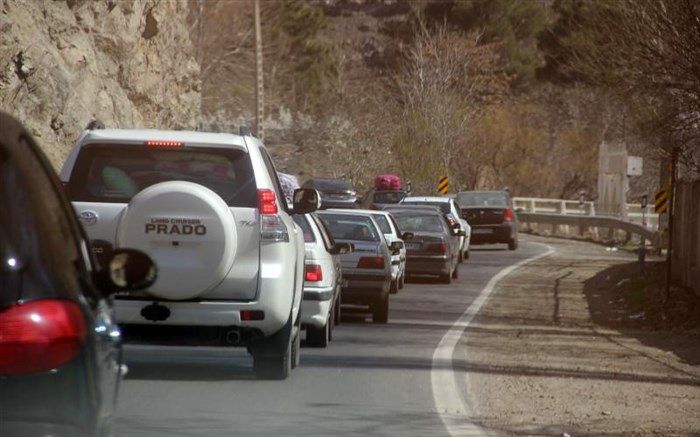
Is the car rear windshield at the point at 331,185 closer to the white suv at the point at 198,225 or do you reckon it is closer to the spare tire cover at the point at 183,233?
the white suv at the point at 198,225

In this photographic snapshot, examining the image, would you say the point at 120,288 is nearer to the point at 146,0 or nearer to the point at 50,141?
the point at 50,141

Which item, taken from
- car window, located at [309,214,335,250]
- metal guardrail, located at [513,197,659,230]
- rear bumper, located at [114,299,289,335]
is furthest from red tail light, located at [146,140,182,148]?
metal guardrail, located at [513,197,659,230]

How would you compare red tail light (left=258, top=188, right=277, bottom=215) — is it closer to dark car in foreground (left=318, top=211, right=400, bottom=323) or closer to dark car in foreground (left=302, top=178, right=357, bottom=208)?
dark car in foreground (left=318, top=211, right=400, bottom=323)

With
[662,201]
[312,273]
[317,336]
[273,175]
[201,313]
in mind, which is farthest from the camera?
[662,201]

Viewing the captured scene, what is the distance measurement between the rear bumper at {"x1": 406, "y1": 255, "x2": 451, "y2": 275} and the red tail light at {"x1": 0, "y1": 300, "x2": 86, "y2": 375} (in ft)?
89.4

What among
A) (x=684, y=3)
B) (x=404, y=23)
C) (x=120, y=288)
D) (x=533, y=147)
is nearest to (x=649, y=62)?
(x=684, y=3)

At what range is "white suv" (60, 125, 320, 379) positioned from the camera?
12469 millimetres

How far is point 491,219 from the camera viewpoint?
47906 mm

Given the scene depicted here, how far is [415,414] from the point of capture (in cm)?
1216

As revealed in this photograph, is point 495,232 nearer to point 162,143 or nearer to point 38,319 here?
point 162,143

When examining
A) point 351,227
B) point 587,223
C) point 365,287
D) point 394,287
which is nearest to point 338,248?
point 365,287

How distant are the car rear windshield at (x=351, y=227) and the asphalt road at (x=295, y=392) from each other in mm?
2978

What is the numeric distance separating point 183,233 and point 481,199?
37.0m

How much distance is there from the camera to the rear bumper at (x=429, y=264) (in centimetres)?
3209
